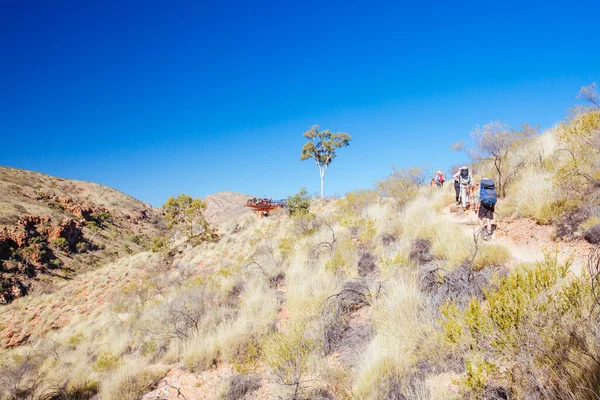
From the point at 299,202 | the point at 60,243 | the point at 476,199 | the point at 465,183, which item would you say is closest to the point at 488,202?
the point at 465,183

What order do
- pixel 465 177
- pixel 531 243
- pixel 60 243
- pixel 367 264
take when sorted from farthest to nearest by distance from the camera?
pixel 60 243
pixel 465 177
pixel 367 264
pixel 531 243

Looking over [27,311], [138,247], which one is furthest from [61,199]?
[27,311]

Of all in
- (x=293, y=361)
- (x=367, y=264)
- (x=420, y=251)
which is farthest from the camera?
(x=367, y=264)

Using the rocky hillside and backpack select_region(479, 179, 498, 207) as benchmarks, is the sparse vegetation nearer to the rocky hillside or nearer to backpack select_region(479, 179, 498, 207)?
backpack select_region(479, 179, 498, 207)

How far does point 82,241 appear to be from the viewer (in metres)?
34.9

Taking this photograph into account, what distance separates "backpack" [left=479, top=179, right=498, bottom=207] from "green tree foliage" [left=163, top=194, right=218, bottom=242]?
19425mm

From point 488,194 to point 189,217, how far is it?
68.8 feet

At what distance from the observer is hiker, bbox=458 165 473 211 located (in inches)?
399

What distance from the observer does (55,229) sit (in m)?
33.4

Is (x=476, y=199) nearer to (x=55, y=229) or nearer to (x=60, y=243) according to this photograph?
(x=60, y=243)

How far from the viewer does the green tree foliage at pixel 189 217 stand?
22922mm

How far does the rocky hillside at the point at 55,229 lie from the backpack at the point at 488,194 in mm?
32946

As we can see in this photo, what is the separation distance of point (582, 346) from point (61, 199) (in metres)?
54.9

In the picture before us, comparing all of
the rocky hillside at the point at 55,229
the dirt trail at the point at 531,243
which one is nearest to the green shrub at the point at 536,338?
the dirt trail at the point at 531,243
